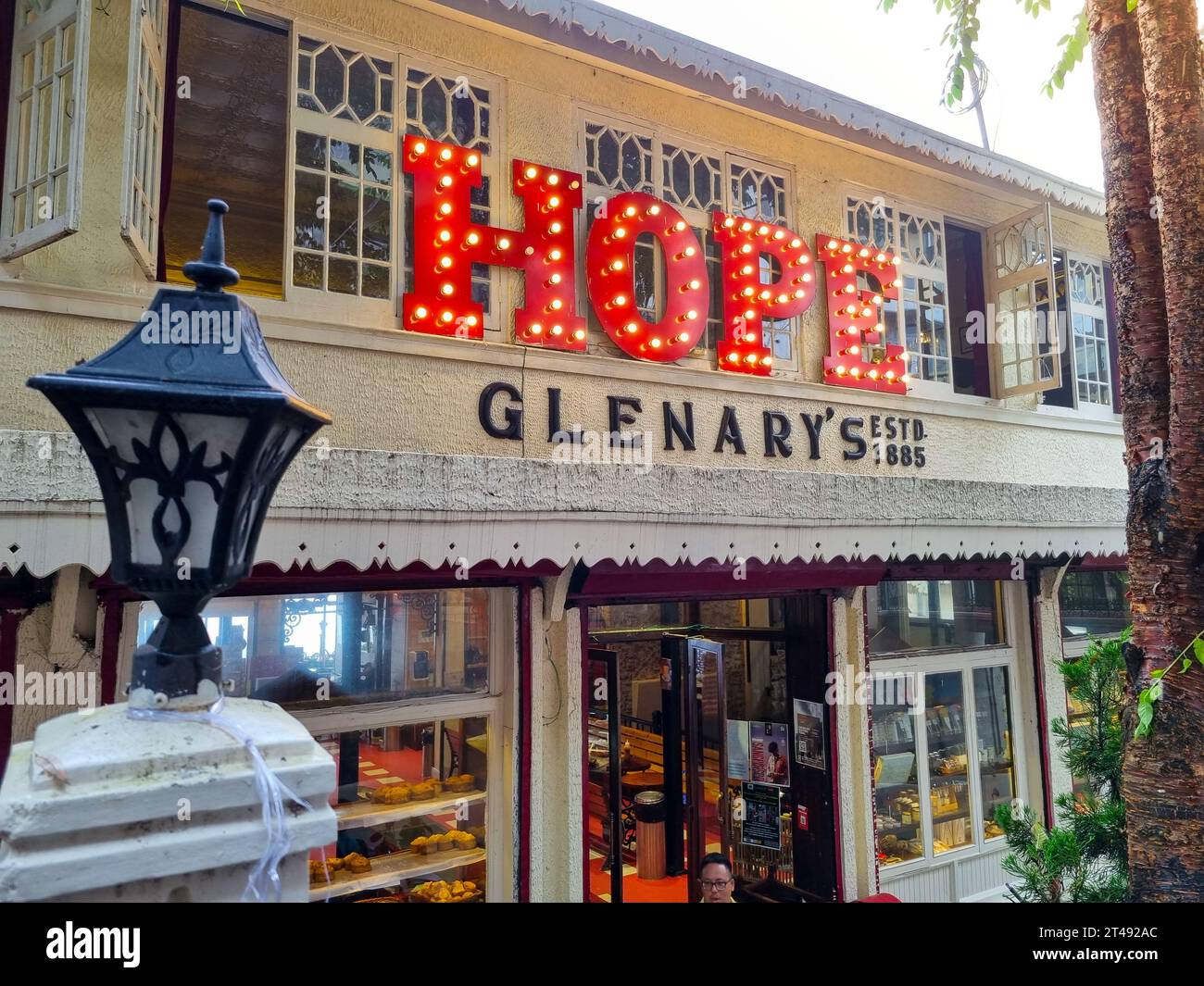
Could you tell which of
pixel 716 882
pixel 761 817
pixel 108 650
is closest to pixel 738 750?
pixel 761 817

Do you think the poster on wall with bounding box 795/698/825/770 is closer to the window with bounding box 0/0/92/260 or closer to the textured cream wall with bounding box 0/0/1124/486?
the textured cream wall with bounding box 0/0/1124/486

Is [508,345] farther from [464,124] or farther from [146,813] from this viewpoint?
[146,813]

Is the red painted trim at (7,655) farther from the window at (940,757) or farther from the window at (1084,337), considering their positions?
the window at (1084,337)

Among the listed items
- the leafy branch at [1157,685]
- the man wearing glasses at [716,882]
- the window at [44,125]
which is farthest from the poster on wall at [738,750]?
the window at [44,125]

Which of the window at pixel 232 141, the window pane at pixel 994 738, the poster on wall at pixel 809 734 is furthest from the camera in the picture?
the window pane at pixel 994 738

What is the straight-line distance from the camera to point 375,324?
4.77 metres

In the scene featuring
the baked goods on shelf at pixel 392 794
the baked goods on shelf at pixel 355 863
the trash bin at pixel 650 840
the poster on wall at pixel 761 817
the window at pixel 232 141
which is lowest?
the trash bin at pixel 650 840

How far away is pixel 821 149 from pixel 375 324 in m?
4.36

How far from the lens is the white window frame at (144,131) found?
3602 mm

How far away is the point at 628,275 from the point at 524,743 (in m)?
3.37

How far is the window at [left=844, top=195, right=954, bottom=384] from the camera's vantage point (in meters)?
7.02

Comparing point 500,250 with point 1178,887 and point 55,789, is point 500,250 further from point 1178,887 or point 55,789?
point 1178,887

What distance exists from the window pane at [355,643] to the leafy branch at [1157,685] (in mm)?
3634
